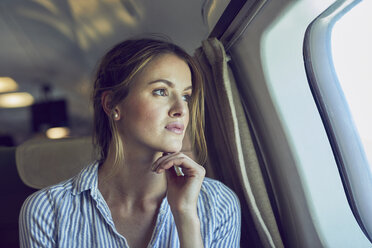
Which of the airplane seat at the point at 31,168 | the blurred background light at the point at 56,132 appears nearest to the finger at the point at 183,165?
the airplane seat at the point at 31,168

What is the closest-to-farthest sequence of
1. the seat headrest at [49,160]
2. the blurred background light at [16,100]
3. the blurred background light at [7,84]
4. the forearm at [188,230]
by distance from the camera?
the forearm at [188,230], the seat headrest at [49,160], the blurred background light at [7,84], the blurred background light at [16,100]

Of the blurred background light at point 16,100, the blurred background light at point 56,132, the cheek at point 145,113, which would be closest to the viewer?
the cheek at point 145,113

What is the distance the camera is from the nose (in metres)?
1.17

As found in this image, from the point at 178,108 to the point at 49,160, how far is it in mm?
799

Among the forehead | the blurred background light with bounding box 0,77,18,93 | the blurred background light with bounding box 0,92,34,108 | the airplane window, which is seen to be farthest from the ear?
the blurred background light with bounding box 0,92,34,108

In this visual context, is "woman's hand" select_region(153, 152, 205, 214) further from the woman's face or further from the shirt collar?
the shirt collar

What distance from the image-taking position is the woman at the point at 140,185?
111 centimetres

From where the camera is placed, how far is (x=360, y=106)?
958 millimetres

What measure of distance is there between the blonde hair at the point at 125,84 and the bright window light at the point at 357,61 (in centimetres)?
55

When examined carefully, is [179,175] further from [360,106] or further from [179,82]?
[360,106]

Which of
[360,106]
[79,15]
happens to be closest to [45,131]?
[79,15]

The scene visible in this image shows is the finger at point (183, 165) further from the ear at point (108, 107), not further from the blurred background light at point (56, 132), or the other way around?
the blurred background light at point (56, 132)

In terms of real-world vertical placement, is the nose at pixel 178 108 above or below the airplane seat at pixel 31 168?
above

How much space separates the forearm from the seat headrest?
694mm
